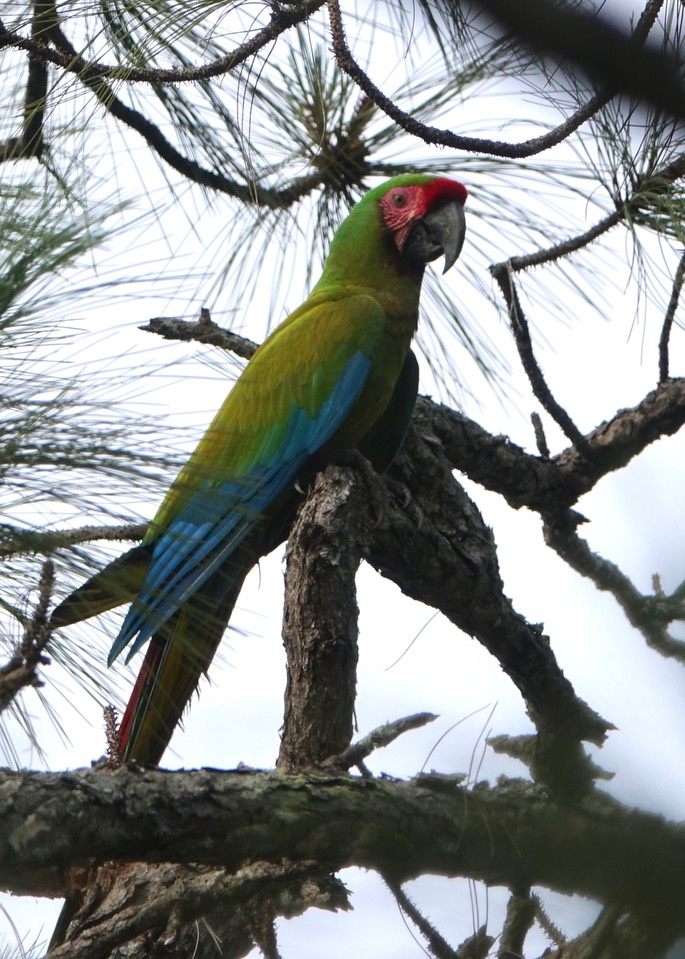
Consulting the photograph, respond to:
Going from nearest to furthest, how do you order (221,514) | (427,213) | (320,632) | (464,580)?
(221,514) < (320,632) < (464,580) < (427,213)

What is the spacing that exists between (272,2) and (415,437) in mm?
1042

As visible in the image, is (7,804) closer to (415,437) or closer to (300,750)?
(300,750)

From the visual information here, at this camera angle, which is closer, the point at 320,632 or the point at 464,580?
the point at 320,632

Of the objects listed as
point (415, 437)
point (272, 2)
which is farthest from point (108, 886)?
point (272, 2)

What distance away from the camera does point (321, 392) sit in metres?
2.62

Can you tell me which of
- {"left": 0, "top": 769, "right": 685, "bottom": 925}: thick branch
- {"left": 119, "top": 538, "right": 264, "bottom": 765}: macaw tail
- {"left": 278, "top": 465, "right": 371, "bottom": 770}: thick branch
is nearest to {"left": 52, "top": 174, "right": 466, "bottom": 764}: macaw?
{"left": 119, "top": 538, "right": 264, "bottom": 765}: macaw tail

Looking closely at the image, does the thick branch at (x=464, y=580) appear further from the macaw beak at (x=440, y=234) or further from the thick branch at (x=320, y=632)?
the macaw beak at (x=440, y=234)

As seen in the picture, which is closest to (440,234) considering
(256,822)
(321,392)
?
(321,392)

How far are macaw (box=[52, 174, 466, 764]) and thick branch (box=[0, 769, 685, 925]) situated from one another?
842mm

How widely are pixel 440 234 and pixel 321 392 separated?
1.86 ft

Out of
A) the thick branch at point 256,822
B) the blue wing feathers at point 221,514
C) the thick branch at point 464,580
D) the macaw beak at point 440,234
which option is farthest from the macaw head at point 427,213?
the thick branch at point 256,822

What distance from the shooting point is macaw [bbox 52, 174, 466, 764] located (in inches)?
87.9

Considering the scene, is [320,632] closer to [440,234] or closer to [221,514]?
[221,514]

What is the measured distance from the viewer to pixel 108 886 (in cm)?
156
